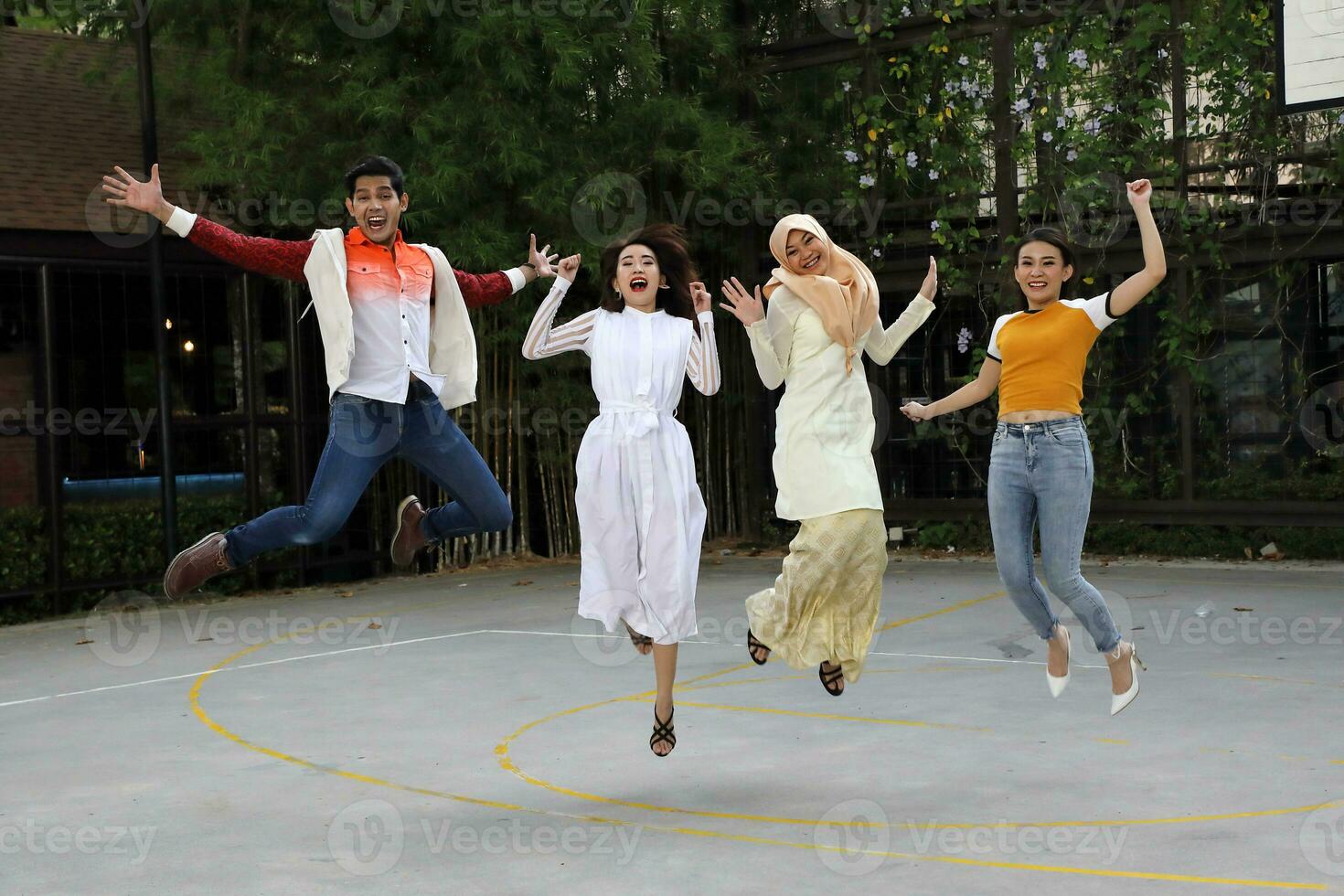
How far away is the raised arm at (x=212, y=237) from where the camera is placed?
529cm

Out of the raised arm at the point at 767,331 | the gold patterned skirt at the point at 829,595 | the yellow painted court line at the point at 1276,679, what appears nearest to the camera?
the raised arm at the point at 767,331

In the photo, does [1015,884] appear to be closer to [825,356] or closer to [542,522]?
[825,356]

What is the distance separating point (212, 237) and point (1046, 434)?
315cm

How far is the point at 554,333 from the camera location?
5918 millimetres

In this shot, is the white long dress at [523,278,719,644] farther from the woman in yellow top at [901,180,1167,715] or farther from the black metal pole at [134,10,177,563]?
the black metal pole at [134,10,177,563]

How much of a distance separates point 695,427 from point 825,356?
956 centimetres

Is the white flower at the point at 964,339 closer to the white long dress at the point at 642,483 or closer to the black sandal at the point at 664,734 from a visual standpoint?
the white long dress at the point at 642,483

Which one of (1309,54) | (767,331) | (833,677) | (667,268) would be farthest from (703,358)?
(1309,54)

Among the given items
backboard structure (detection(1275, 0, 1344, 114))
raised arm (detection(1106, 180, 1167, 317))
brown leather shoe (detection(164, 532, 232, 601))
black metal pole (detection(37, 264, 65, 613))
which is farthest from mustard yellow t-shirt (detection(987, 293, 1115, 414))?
black metal pole (detection(37, 264, 65, 613))

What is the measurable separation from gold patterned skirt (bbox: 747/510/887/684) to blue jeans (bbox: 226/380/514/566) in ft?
3.57

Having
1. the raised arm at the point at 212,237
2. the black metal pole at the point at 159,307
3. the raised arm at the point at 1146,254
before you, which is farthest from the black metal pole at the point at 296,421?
the raised arm at the point at 1146,254

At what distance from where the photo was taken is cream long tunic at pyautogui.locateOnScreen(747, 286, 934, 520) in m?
5.61

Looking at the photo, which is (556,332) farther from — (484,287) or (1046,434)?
(1046,434)

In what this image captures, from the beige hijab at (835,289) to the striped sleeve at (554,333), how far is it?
70 cm
